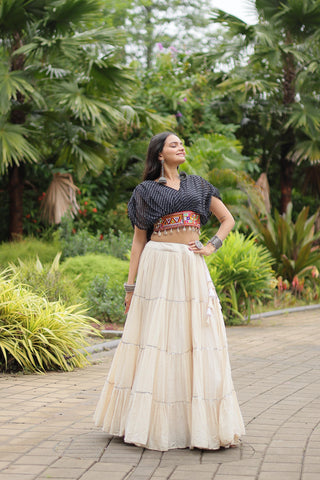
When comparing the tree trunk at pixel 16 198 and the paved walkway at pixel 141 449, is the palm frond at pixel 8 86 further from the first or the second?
the paved walkway at pixel 141 449

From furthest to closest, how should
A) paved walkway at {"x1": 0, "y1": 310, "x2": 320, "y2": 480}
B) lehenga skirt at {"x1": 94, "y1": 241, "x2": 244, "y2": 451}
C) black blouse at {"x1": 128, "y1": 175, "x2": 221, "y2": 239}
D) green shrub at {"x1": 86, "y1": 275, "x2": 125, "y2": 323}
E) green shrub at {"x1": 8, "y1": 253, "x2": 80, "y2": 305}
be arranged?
green shrub at {"x1": 86, "y1": 275, "x2": 125, "y2": 323}, green shrub at {"x1": 8, "y1": 253, "x2": 80, "y2": 305}, black blouse at {"x1": 128, "y1": 175, "x2": 221, "y2": 239}, lehenga skirt at {"x1": 94, "y1": 241, "x2": 244, "y2": 451}, paved walkway at {"x1": 0, "y1": 310, "x2": 320, "y2": 480}

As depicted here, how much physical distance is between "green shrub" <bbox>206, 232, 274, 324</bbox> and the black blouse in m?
6.46

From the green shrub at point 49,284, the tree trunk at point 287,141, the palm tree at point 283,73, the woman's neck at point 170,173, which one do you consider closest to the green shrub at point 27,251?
the green shrub at point 49,284

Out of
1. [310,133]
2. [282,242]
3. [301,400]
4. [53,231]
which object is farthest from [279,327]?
[310,133]

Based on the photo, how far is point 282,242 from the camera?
14617 millimetres

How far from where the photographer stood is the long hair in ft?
15.3

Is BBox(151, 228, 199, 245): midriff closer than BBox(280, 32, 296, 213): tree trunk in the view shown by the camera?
Yes

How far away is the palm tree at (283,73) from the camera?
17.5m

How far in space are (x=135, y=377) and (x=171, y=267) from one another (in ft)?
2.36

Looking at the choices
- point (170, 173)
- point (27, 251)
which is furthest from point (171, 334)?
point (27, 251)

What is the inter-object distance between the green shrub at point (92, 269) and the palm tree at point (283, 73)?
25.5 feet

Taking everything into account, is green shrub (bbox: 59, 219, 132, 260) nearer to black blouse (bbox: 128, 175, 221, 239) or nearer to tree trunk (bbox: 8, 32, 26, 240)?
tree trunk (bbox: 8, 32, 26, 240)

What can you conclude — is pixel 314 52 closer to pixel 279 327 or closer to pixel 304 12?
pixel 304 12

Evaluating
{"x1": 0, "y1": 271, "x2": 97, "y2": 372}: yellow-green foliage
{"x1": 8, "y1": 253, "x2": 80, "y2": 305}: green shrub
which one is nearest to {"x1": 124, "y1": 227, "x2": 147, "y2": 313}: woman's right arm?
{"x1": 0, "y1": 271, "x2": 97, "y2": 372}: yellow-green foliage
